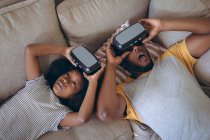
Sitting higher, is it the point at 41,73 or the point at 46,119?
the point at 41,73

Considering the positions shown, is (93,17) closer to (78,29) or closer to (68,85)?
(78,29)

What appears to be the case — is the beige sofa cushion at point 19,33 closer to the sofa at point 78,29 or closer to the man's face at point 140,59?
the sofa at point 78,29

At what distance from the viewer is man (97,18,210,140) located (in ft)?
3.53

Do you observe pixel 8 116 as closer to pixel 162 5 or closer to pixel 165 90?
pixel 165 90

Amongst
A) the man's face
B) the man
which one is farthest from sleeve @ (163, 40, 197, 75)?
the man's face

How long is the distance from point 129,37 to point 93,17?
266 mm

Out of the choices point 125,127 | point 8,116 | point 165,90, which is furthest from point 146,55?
point 8,116

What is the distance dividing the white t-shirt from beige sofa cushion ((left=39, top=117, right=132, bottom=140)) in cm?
4

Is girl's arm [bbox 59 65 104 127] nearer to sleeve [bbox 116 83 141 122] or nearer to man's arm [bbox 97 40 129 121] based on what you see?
man's arm [bbox 97 40 129 121]

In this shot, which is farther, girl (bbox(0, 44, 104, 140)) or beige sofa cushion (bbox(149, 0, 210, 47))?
beige sofa cushion (bbox(149, 0, 210, 47))

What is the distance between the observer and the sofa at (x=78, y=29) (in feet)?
3.83

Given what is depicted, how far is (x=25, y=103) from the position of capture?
47.1 inches

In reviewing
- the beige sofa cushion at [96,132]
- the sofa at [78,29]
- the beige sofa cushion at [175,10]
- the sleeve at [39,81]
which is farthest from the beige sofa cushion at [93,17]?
the beige sofa cushion at [96,132]

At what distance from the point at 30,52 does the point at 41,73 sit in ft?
0.41
